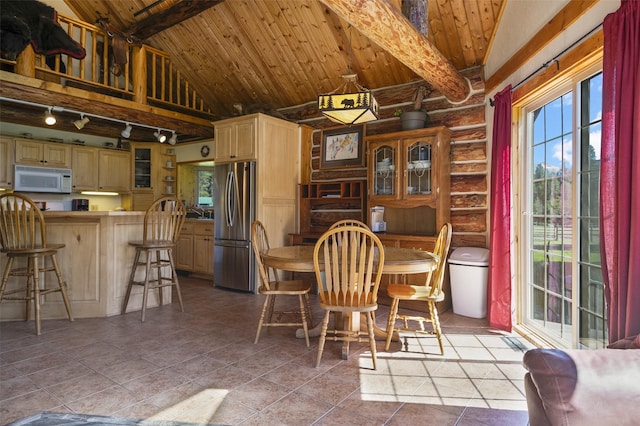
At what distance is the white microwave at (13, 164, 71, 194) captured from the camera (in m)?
5.59

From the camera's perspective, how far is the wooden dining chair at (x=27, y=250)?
3275 millimetres

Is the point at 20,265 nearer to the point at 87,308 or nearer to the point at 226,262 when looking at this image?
→ the point at 87,308

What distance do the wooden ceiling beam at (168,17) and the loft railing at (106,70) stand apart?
287 mm

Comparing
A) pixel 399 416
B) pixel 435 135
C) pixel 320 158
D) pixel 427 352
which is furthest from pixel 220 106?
pixel 399 416

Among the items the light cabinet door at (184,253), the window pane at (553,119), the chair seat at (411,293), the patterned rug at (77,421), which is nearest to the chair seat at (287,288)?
the chair seat at (411,293)

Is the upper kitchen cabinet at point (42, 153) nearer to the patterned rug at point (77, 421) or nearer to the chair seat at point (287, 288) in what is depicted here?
the chair seat at point (287, 288)

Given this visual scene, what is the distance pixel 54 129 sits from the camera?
6129mm

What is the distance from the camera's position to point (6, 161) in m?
5.50

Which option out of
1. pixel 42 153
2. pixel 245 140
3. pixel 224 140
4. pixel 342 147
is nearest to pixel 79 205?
pixel 42 153

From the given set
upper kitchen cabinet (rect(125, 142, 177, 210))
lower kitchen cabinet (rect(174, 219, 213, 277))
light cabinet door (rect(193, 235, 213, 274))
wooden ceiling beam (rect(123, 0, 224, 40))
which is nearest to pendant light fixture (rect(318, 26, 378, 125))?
wooden ceiling beam (rect(123, 0, 224, 40))

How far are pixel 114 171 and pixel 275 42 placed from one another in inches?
154

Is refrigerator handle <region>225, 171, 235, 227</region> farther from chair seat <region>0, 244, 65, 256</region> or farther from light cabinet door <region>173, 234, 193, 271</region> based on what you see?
chair seat <region>0, 244, 65, 256</region>

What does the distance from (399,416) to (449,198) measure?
9.48 feet

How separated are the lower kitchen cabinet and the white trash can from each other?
11.9 feet
